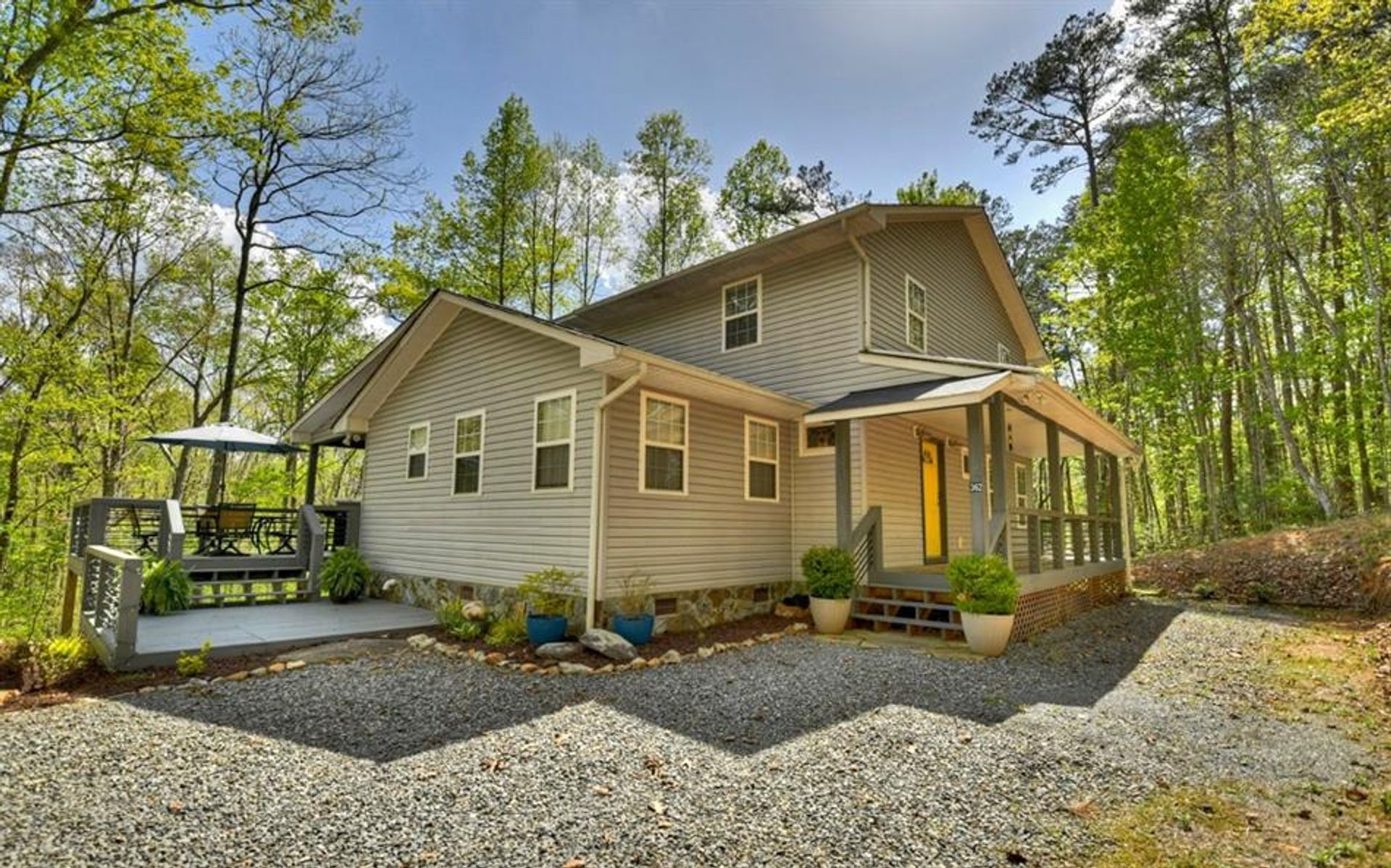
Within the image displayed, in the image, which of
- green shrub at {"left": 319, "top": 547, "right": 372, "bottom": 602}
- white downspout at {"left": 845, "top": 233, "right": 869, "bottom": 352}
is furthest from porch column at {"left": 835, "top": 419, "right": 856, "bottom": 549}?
green shrub at {"left": 319, "top": 547, "right": 372, "bottom": 602}

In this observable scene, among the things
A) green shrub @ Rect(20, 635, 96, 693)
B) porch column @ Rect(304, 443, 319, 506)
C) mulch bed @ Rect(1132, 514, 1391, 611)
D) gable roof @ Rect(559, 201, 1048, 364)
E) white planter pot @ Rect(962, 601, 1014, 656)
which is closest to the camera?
green shrub @ Rect(20, 635, 96, 693)

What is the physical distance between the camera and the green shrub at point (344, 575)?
1016cm

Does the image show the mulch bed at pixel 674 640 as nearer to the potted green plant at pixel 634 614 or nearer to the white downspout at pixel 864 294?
the potted green plant at pixel 634 614

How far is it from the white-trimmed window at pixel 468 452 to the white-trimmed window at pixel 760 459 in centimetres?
379

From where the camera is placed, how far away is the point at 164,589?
28.2 feet

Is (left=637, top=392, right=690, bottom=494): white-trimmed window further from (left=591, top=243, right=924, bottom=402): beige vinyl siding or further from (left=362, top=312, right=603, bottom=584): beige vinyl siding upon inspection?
(left=591, top=243, right=924, bottom=402): beige vinyl siding

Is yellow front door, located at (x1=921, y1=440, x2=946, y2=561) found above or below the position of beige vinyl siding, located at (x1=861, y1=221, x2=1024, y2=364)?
below

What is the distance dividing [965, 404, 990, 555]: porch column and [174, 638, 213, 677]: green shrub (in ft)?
26.4

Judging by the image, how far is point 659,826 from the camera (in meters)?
3.06

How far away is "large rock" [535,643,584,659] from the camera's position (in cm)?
657

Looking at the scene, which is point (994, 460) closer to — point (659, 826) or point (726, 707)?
point (726, 707)

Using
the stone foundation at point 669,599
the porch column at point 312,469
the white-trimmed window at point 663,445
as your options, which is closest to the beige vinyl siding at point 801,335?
the white-trimmed window at point 663,445

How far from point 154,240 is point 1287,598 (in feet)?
88.7

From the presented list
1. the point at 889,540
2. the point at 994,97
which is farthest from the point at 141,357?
the point at 994,97
